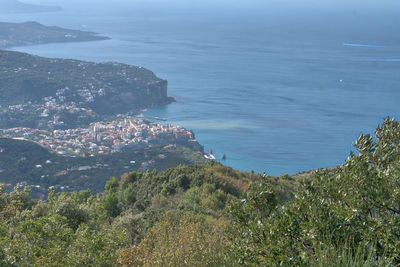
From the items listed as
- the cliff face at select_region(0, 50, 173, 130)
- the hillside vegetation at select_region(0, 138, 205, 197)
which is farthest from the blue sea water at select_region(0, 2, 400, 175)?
the hillside vegetation at select_region(0, 138, 205, 197)

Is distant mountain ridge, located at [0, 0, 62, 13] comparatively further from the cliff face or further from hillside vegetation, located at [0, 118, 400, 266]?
hillside vegetation, located at [0, 118, 400, 266]

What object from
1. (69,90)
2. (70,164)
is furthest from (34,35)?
(70,164)

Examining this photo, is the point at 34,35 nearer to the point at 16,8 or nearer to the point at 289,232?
the point at 16,8

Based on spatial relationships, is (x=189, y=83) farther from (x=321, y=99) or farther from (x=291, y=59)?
(x=291, y=59)

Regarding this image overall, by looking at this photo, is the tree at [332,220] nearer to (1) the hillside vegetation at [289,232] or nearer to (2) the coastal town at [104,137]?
(1) the hillside vegetation at [289,232]

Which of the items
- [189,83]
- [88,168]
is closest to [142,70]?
[189,83]

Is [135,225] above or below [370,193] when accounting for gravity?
below

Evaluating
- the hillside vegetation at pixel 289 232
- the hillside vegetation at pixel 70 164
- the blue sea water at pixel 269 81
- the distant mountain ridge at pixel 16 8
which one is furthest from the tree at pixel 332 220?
the distant mountain ridge at pixel 16 8
